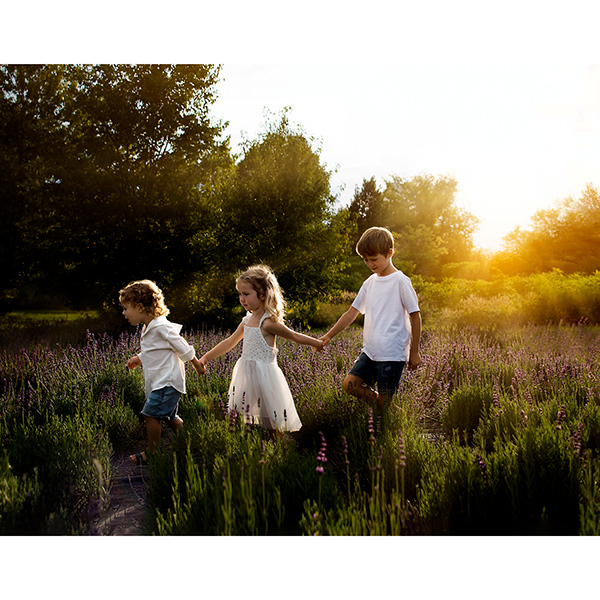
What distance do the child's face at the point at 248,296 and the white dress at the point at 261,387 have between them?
0.11 metres

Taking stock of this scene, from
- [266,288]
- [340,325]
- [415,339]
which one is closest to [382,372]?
[415,339]

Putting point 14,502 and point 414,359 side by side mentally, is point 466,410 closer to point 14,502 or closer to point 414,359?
point 414,359

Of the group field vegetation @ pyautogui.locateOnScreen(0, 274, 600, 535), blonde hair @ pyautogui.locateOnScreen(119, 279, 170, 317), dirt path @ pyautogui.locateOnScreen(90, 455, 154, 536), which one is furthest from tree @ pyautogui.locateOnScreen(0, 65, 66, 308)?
dirt path @ pyautogui.locateOnScreen(90, 455, 154, 536)

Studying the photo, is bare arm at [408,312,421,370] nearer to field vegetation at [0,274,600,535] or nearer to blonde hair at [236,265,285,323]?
field vegetation at [0,274,600,535]

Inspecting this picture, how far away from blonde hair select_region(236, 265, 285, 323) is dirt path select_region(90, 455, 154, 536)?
1.35 m

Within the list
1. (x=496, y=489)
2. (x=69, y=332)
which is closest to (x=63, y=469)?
(x=496, y=489)

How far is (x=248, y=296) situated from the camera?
11.3ft

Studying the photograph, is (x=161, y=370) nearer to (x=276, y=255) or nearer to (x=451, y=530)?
(x=451, y=530)

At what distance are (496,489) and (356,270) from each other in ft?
67.9

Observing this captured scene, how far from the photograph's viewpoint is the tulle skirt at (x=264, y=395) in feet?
10.9

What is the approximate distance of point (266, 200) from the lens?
10.4 m

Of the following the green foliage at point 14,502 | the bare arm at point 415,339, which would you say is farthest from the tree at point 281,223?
the green foliage at point 14,502

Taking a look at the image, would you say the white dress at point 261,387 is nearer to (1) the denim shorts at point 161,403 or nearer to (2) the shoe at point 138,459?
(1) the denim shorts at point 161,403

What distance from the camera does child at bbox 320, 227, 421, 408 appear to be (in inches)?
134
